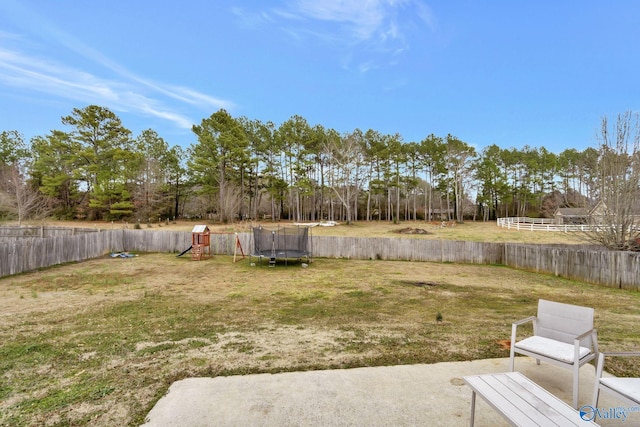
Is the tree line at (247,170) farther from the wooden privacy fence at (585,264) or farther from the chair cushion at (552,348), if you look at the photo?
the chair cushion at (552,348)

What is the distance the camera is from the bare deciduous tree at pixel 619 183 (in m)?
9.98

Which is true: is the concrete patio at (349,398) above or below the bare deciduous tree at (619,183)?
below

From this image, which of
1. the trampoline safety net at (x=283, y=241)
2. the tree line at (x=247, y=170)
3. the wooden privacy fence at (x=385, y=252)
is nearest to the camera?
the wooden privacy fence at (x=385, y=252)

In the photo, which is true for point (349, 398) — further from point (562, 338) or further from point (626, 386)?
point (562, 338)

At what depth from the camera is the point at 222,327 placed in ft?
17.0

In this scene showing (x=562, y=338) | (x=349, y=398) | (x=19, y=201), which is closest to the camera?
(x=349, y=398)

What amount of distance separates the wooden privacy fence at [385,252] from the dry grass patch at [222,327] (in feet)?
2.39

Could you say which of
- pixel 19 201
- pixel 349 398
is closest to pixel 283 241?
pixel 349 398

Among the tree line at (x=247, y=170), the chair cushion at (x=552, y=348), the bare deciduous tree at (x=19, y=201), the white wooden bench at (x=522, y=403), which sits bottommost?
the chair cushion at (x=552, y=348)

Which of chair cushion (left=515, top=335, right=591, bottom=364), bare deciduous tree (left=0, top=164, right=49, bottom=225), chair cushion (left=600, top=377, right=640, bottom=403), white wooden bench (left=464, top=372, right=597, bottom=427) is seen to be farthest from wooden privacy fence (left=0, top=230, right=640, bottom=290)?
bare deciduous tree (left=0, top=164, right=49, bottom=225)

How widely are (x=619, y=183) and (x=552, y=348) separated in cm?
1099

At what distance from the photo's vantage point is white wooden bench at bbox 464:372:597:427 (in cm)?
175

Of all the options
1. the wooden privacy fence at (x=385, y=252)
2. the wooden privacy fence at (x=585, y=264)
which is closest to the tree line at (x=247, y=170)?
the wooden privacy fence at (x=385, y=252)

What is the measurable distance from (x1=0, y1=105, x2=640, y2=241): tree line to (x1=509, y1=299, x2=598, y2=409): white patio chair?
30.9m
